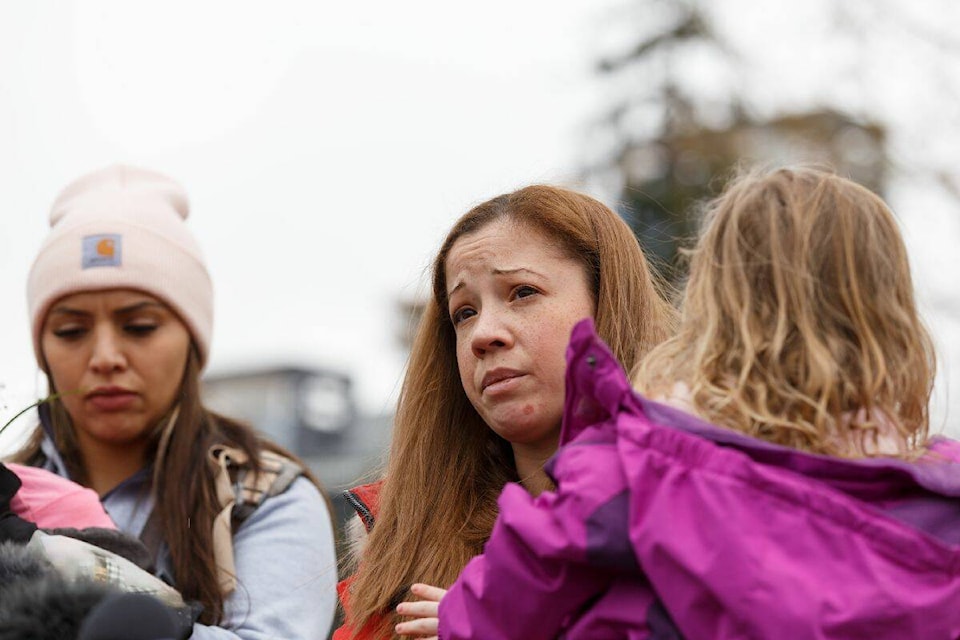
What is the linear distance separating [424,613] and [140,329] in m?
1.53

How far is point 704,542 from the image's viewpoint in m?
1.79

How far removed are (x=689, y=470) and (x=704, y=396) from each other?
17 centimetres

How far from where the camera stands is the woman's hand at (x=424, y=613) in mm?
2230

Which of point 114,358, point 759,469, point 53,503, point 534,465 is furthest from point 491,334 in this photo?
point 114,358

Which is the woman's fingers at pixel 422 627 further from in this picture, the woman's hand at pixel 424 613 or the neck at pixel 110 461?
the neck at pixel 110 461

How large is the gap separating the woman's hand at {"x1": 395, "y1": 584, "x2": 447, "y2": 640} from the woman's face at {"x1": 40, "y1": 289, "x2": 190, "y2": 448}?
135cm

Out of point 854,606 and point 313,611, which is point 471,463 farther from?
point 854,606

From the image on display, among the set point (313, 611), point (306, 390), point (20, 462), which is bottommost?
point (306, 390)

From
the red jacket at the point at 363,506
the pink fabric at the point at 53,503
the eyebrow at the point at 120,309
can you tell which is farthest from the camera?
the eyebrow at the point at 120,309

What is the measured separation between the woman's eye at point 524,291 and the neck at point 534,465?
1.07 ft

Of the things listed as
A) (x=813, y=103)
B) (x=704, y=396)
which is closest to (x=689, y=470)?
(x=704, y=396)

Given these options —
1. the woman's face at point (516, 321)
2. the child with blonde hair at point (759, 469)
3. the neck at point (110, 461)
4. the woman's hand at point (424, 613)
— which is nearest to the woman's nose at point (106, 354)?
the neck at point (110, 461)

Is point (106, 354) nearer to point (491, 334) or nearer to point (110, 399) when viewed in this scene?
point (110, 399)

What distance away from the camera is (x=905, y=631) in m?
1.76
